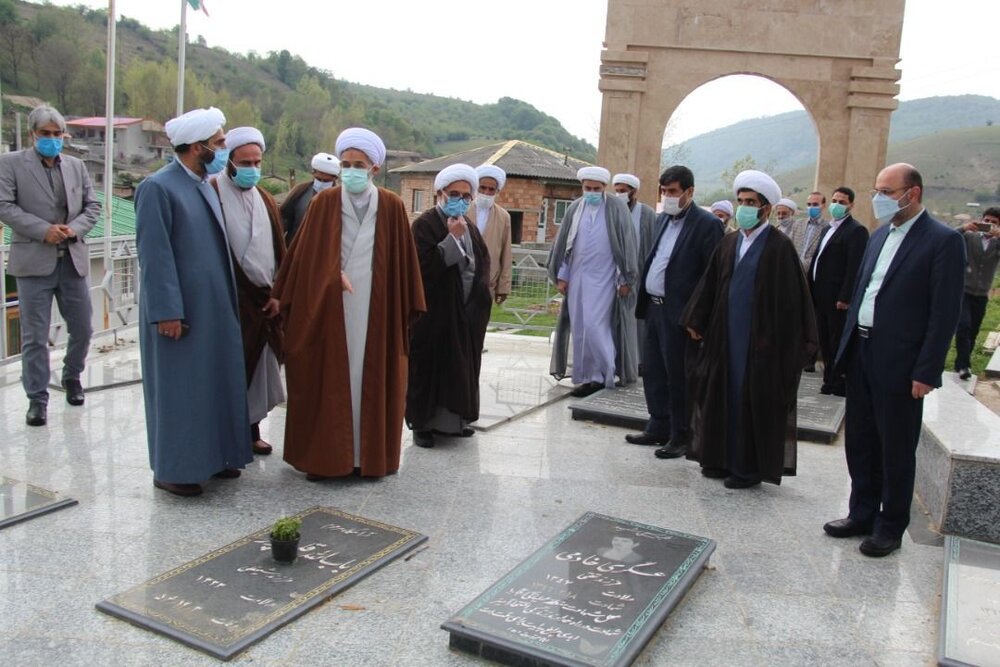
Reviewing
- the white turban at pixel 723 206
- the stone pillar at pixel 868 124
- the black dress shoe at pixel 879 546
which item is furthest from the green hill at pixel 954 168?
the black dress shoe at pixel 879 546

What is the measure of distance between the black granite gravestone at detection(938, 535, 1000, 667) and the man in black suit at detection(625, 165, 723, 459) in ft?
6.06

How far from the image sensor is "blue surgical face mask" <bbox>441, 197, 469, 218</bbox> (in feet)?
18.2

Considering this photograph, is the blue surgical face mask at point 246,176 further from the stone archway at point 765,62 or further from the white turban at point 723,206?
the white turban at point 723,206

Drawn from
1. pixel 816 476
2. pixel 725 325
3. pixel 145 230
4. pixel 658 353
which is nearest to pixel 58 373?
pixel 145 230

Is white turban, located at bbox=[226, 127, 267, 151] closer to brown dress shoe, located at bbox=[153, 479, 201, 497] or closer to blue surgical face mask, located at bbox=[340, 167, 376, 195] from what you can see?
blue surgical face mask, located at bbox=[340, 167, 376, 195]

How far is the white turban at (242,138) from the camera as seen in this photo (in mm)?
4852

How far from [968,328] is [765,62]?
358 cm

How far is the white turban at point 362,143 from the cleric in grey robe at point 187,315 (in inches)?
25.9

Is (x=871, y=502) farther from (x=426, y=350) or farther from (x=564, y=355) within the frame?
(x=564, y=355)

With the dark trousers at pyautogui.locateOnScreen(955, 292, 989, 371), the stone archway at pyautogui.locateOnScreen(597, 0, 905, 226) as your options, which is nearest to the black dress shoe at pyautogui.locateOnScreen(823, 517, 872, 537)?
the dark trousers at pyautogui.locateOnScreen(955, 292, 989, 371)

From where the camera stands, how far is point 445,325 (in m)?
5.63

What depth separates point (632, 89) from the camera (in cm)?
925

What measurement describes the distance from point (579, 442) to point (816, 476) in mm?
1580

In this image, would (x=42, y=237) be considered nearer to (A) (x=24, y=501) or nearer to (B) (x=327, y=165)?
(A) (x=24, y=501)
